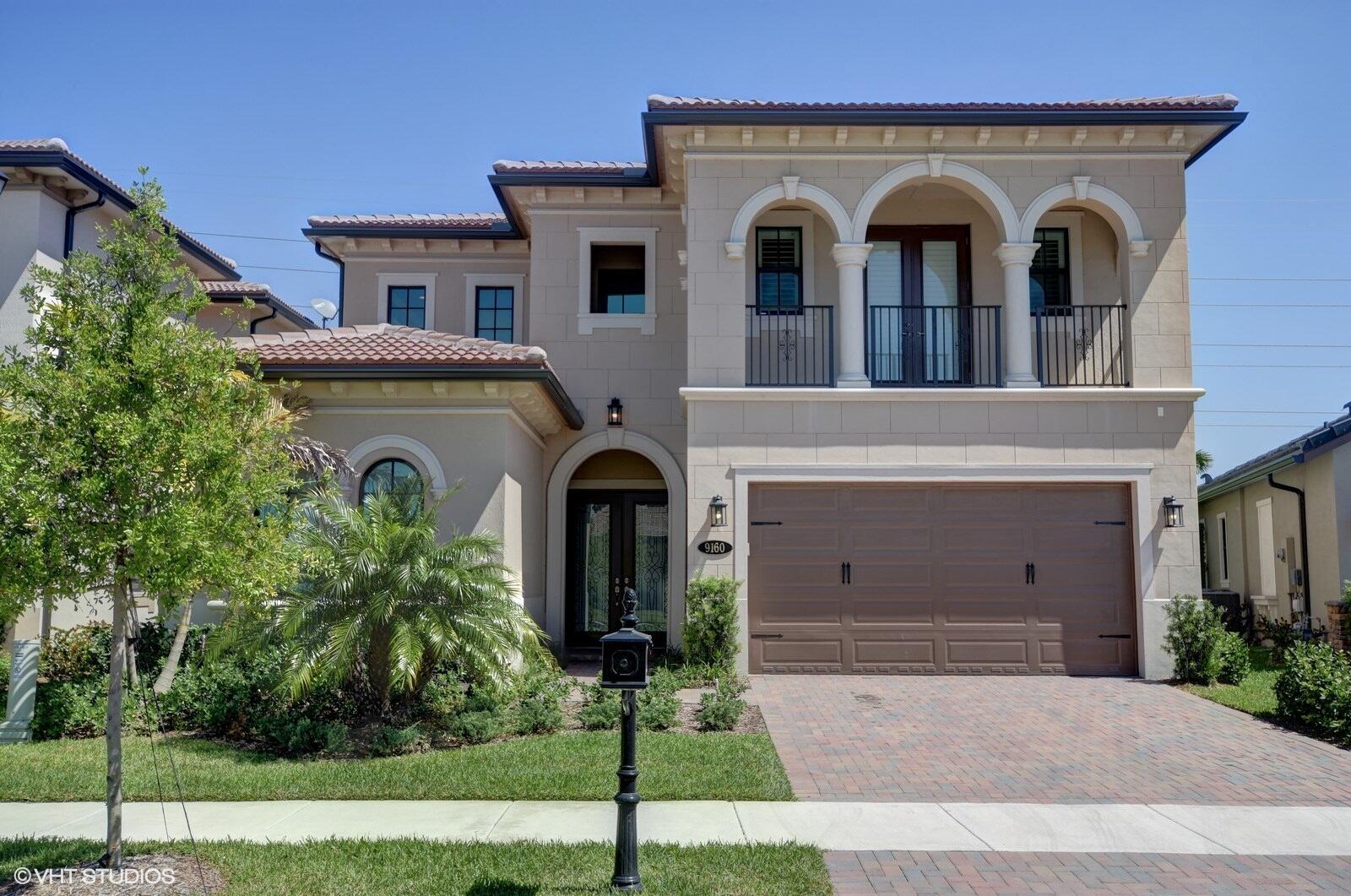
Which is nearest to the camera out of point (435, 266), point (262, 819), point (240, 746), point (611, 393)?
point (262, 819)

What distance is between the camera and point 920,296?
1573 centimetres

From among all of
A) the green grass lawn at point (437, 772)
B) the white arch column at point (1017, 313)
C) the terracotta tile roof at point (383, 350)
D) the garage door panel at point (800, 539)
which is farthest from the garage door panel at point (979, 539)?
the terracotta tile roof at point (383, 350)

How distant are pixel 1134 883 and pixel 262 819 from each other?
5758 mm

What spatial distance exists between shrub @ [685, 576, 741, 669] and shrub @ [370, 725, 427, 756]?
15.0 feet

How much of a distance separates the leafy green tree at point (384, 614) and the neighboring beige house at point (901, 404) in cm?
341

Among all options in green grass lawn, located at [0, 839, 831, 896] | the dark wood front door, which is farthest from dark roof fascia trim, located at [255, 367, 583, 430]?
green grass lawn, located at [0, 839, 831, 896]

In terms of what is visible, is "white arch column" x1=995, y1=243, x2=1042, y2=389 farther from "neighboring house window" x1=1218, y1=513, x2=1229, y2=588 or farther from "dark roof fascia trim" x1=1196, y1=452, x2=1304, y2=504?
"neighboring house window" x1=1218, y1=513, x2=1229, y2=588

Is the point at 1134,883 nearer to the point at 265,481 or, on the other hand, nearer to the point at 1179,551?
the point at 265,481

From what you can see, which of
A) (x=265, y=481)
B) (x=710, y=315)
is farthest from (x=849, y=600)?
(x=265, y=481)

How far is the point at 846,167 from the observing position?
568 inches

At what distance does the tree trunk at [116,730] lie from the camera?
5969 millimetres

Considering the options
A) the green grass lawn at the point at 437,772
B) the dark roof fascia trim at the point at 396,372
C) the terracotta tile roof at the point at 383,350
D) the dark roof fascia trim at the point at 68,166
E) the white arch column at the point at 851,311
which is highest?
the dark roof fascia trim at the point at 68,166

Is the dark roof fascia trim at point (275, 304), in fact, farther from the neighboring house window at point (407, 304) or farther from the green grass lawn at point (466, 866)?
the green grass lawn at point (466, 866)

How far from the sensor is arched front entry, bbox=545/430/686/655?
1670 centimetres
